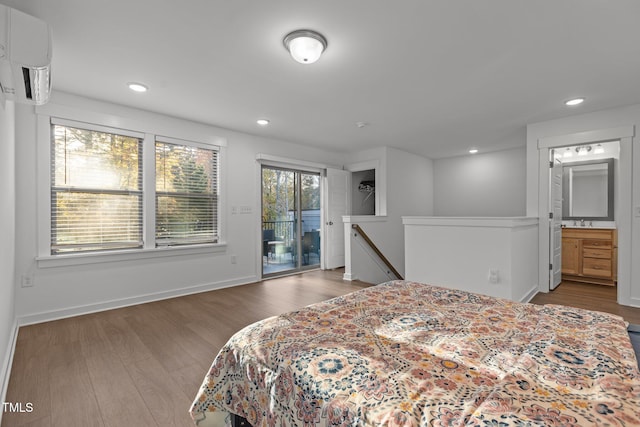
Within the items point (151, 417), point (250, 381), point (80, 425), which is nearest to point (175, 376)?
point (151, 417)

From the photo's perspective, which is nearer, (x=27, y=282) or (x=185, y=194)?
(x=27, y=282)

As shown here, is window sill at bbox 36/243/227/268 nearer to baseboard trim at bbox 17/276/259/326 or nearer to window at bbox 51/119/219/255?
window at bbox 51/119/219/255

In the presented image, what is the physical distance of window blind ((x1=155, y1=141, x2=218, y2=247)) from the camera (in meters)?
3.76

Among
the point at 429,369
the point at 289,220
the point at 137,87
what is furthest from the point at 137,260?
the point at 429,369

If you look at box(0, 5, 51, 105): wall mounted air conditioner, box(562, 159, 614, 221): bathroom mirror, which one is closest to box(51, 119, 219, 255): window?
box(0, 5, 51, 105): wall mounted air conditioner

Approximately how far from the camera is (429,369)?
0.88 metres

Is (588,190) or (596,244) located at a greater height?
(588,190)

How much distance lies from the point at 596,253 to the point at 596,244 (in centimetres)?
14

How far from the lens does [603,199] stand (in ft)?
15.8

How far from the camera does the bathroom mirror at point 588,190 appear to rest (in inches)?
188

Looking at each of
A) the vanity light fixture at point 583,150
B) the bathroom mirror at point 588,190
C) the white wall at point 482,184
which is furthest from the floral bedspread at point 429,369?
the white wall at point 482,184

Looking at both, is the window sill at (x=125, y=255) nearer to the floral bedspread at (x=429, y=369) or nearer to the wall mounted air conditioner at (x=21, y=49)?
the wall mounted air conditioner at (x=21, y=49)

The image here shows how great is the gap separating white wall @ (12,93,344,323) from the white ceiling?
43 cm

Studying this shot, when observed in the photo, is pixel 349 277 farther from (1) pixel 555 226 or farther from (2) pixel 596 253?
(2) pixel 596 253
